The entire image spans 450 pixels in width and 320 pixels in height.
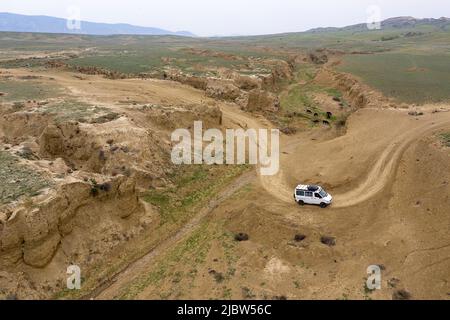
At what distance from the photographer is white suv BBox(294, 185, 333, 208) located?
36.7 metres

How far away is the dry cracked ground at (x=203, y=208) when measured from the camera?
27875 mm

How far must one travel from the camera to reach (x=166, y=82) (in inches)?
2921

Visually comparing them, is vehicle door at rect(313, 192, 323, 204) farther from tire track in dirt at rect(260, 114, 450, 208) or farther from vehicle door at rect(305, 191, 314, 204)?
tire track in dirt at rect(260, 114, 450, 208)

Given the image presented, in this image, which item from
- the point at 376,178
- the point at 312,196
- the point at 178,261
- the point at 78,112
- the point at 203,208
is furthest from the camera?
the point at 78,112

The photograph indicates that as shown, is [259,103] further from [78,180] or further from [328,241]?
[78,180]

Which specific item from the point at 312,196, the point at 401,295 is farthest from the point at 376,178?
the point at 401,295

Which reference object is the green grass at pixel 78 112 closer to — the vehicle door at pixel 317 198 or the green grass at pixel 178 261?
the green grass at pixel 178 261

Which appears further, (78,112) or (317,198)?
(78,112)

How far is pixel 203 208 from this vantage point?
129 feet

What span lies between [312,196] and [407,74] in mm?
60108

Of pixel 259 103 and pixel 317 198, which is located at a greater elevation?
pixel 259 103

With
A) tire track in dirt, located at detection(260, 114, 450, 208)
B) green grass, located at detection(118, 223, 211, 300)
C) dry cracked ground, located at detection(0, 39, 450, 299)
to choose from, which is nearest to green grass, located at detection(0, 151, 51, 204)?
dry cracked ground, located at detection(0, 39, 450, 299)

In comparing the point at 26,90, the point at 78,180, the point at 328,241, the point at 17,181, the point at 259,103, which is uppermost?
the point at 26,90

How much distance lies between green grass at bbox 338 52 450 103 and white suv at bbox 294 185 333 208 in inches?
1469
